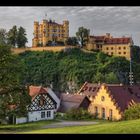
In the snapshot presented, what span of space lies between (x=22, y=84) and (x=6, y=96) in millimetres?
371

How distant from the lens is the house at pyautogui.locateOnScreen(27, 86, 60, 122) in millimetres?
4230

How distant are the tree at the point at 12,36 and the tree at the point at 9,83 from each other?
75 millimetres

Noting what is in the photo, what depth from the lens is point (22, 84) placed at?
4672 millimetres

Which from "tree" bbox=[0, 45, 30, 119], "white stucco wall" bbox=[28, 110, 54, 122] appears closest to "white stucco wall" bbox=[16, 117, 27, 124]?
"white stucco wall" bbox=[28, 110, 54, 122]

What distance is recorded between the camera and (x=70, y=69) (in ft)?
17.9

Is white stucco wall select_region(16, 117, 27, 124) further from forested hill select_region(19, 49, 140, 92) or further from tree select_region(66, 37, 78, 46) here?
tree select_region(66, 37, 78, 46)

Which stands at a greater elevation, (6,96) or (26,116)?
(6,96)

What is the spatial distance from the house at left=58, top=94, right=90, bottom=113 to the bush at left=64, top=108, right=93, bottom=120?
2.6 inches

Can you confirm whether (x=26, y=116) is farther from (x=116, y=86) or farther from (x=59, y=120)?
(x=116, y=86)

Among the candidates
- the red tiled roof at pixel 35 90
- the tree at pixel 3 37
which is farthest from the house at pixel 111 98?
the tree at pixel 3 37

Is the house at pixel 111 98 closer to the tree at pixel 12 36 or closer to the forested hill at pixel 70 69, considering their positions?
the forested hill at pixel 70 69

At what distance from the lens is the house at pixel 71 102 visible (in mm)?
4367

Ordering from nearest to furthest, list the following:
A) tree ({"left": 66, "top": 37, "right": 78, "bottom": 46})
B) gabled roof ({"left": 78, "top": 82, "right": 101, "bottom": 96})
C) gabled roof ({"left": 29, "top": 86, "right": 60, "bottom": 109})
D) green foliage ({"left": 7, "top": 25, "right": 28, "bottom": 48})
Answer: green foliage ({"left": 7, "top": 25, "right": 28, "bottom": 48})
tree ({"left": 66, "top": 37, "right": 78, "bottom": 46})
gabled roof ({"left": 29, "top": 86, "right": 60, "bottom": 109})
gabled roof ({"left": 78, "top": 82, "right": 101, "bottom": 96})
